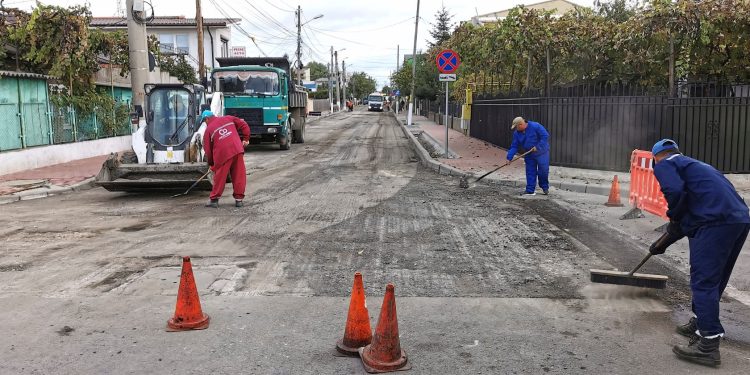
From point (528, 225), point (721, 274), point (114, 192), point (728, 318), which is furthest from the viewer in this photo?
point (114, 192)

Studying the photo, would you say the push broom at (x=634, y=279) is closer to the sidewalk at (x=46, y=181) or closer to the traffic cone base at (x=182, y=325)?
the traffic cone base at (x=182, y=325)

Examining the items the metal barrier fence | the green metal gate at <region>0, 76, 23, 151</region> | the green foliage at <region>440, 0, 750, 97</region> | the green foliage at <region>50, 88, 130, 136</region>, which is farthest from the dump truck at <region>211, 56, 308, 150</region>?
the metal barrier fence

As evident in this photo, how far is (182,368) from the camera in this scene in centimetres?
388

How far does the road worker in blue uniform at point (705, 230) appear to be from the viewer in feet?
13.2

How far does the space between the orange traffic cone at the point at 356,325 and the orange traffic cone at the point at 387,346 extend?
0.22 metres

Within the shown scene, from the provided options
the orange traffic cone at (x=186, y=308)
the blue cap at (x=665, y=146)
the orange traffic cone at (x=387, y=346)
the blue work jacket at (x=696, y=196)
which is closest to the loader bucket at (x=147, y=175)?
the orange traffic cone at (x=186, y=308)

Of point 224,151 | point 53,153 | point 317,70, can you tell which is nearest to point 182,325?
point 224,151

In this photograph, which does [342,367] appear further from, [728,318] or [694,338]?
[728,318]

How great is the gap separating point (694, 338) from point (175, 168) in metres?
9.00

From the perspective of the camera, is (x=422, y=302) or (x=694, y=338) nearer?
(x=694, y=338)

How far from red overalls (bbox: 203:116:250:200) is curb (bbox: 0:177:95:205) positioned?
406cm

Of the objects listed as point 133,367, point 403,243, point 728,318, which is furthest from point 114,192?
point 728,318

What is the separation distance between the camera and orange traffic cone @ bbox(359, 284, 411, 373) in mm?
3840

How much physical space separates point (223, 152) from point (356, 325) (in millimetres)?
6198
